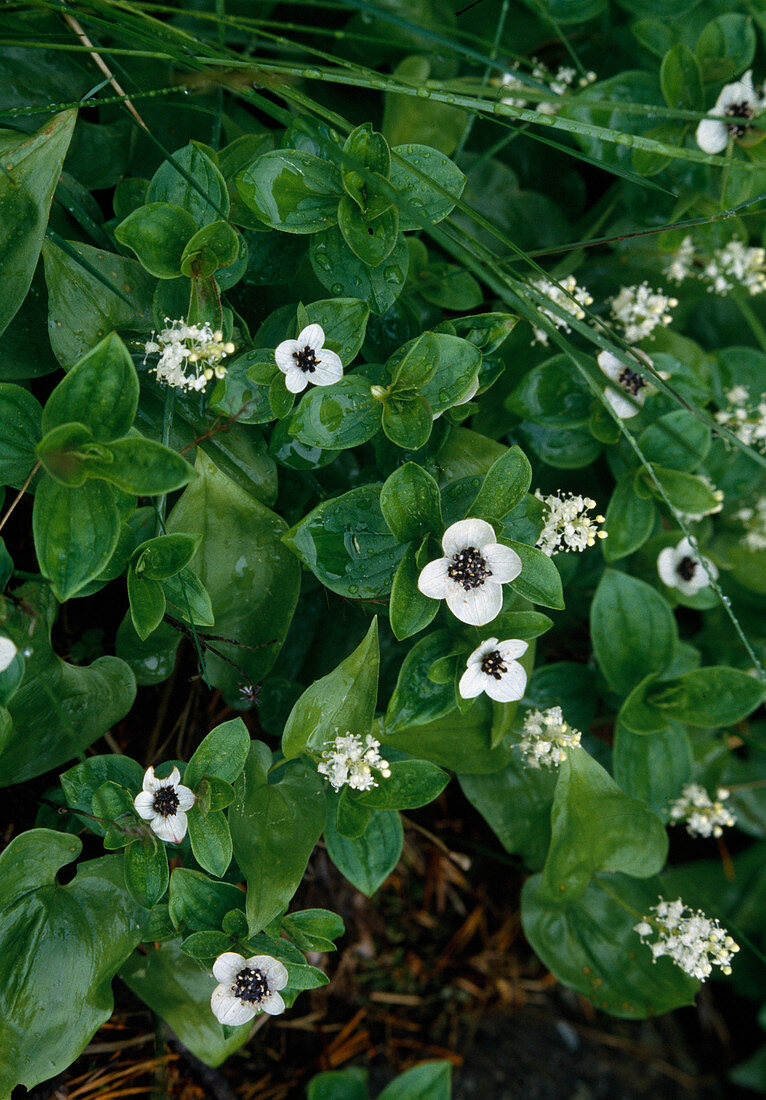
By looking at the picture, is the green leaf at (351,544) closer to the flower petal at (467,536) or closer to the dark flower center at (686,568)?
the flower petal at (467,536)

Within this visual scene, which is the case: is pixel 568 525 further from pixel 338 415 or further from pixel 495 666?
pixel 338 415

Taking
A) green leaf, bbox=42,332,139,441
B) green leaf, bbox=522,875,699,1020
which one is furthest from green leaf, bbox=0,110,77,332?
green leaf, bbox=522,875,699,1020

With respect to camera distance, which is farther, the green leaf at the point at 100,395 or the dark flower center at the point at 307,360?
the dark flower center at the point at 307,360

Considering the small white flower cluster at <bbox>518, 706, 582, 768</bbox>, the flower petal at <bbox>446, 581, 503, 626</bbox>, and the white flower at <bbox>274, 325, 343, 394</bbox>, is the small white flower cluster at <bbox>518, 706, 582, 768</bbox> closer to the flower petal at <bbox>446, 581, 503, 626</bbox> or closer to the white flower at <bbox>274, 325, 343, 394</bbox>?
the flower petal at <bbox>446, 581, 503, 626</bbox>

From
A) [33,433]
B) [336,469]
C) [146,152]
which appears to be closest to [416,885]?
[336,469]

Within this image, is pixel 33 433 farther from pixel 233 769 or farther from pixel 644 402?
pixel 644 402

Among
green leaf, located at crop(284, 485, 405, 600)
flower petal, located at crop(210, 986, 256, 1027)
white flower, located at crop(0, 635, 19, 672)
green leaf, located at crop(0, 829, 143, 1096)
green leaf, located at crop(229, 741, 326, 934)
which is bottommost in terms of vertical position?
green leaf, located at crop(0, 829, 143, 1096)

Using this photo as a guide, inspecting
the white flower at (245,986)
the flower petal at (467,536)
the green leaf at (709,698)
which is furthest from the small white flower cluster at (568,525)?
the white flower at (245,986)
